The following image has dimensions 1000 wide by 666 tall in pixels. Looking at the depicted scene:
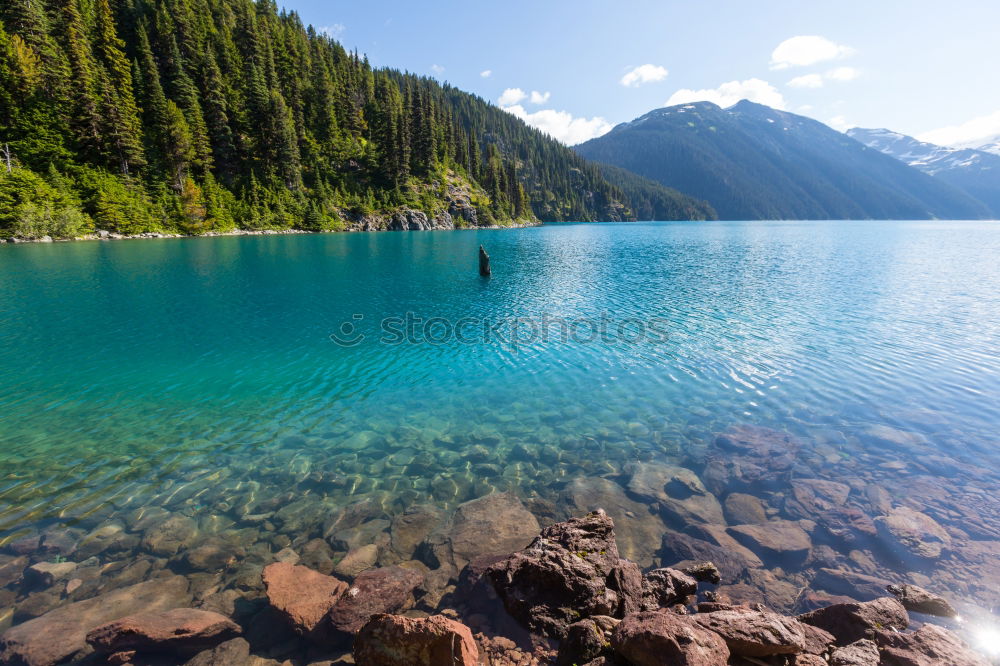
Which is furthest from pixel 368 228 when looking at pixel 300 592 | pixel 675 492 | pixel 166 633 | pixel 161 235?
pixel 166 633

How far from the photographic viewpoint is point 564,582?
7395 millimetres

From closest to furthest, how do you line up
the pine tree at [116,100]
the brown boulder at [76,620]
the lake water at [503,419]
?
1. the brown boulder at [76,620]
2. the lake water at [503,419]
3. the pine tree at [116,100]

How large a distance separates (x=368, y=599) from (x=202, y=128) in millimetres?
133960

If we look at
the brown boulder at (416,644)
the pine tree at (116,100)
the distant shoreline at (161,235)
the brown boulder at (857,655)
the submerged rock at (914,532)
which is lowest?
the submerged rock at (914,532)

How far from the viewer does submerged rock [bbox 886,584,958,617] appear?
7617 millimetres

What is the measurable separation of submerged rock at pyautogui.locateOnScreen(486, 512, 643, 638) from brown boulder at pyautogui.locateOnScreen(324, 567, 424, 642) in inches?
69.6

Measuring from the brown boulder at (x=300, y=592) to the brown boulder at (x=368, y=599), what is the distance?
0.29 metres

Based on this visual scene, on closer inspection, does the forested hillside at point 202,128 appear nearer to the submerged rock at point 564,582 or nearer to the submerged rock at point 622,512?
the submerged rock at point 622,512

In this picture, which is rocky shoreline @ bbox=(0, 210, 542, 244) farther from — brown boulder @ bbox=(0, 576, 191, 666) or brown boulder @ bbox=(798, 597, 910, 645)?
brown boulder @ bbox=(798, 597, 910, 645)

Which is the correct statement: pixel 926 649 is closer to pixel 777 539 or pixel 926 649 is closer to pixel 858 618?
pixel 858 618

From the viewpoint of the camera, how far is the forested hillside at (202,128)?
3019 inches

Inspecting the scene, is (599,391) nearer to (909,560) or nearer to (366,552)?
(909,560)

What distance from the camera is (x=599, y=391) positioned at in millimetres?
18656

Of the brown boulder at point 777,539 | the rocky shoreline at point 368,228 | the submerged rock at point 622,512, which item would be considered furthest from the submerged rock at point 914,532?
the rocky shoreline at point 368,228
